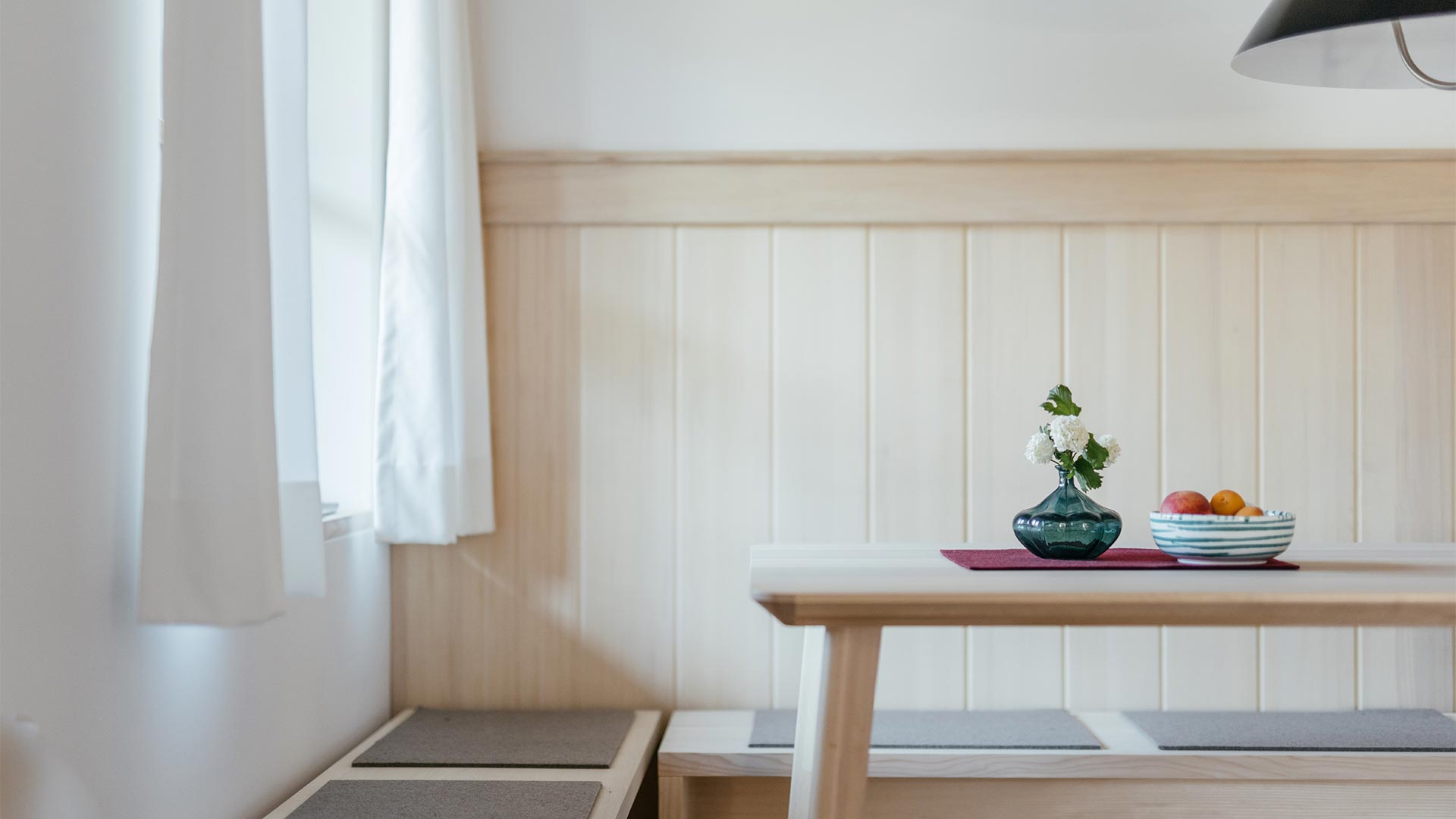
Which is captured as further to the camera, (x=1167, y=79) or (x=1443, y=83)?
(x=1167, y=79)

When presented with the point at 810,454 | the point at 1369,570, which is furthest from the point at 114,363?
the point at 1369,570

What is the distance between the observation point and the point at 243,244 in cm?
105

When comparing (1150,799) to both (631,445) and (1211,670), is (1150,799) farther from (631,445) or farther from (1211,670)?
(631,445)

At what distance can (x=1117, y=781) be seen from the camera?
1.65 m

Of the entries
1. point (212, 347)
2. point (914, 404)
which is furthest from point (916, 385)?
point (212, 347)

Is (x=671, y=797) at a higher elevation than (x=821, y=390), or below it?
below

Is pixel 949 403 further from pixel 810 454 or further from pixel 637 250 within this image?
pixel 637 250

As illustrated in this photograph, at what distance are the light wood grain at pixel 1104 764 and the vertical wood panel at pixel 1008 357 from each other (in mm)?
313

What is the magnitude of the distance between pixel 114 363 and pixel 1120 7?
175 cm

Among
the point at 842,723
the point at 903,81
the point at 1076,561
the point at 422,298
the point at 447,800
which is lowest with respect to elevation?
the point at 447,800

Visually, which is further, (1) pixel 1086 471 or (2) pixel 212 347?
(1) pixel 1086 471

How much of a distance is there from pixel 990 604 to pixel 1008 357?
3.44 feet

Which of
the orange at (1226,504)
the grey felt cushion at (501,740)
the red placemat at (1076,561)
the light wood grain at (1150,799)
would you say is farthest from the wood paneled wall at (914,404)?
the orange at (1226,504)

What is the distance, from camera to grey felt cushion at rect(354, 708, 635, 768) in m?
1.57
